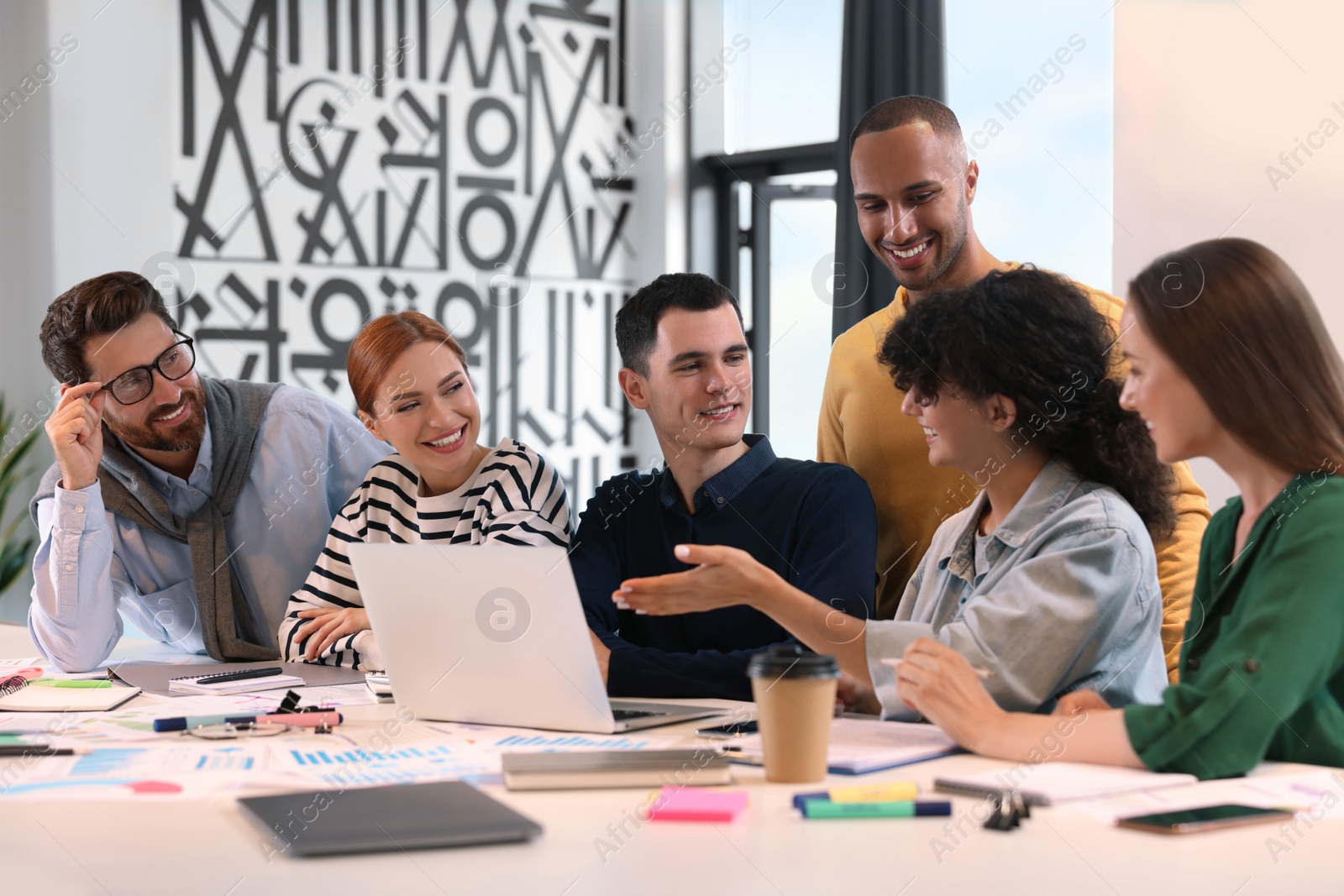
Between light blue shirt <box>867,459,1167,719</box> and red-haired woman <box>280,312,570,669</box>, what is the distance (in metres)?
0.88

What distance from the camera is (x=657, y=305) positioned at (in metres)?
2.39

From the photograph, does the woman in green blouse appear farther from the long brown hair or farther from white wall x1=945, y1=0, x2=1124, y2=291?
white wall x1=945, y1=0, x2=1124, y2=291

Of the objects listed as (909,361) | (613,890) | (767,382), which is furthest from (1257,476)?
(767,382)

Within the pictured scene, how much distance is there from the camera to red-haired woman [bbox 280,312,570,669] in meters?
2.29

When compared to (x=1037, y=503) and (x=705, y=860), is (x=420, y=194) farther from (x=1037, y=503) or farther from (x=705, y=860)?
(x=705, y=860)

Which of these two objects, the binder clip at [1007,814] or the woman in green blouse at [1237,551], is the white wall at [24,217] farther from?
the binder clip at [1007,814]

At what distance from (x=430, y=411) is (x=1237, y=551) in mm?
1432

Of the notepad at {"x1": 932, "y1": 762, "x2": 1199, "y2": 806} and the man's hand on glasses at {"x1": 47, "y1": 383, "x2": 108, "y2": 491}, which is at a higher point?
the man's hand on glasses at {"x1": 47, "y1": 383, "x2": 108, "y2": 491}

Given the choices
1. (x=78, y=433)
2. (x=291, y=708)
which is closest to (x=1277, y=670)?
(x=291, y=708)

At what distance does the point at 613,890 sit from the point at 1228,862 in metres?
0.53

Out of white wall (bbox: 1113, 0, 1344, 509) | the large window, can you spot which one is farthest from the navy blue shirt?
the large window

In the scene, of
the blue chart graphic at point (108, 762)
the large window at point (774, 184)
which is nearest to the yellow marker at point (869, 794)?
the blue chart graphic at point (108, 762)

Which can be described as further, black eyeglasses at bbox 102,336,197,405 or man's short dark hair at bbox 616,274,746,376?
black eyeglasses at bbox 102,336,197,405

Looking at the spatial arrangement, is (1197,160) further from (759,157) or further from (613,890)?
(613,890)
